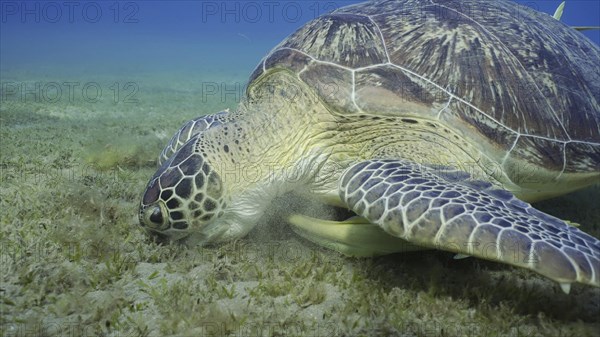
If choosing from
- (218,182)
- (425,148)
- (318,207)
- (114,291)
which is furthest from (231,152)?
(425,148)

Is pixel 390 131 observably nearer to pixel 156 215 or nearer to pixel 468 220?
pixel 468 220

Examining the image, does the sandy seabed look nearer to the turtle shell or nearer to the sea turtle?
the sea turtle

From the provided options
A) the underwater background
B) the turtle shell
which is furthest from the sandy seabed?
the turtle shell

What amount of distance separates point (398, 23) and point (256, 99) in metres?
1.38

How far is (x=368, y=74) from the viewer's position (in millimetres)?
2783

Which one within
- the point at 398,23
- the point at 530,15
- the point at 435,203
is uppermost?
the point at 530,15

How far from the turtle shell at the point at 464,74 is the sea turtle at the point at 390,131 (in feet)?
0.04

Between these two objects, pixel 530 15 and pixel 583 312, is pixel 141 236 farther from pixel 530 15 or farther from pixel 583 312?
pixel 530 15

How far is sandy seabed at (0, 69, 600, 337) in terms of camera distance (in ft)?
5.94

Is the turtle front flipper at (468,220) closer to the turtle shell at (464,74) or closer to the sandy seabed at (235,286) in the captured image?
the sandy seabed at (235,286)

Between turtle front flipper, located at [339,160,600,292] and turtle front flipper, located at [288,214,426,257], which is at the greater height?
turtle front flipper, located at [339,160,600,292]

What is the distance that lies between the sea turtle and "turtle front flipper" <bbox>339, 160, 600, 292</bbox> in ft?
0.06

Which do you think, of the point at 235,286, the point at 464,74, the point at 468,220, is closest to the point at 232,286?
the point at 235,286

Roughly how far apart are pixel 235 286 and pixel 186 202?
2.07 feet
